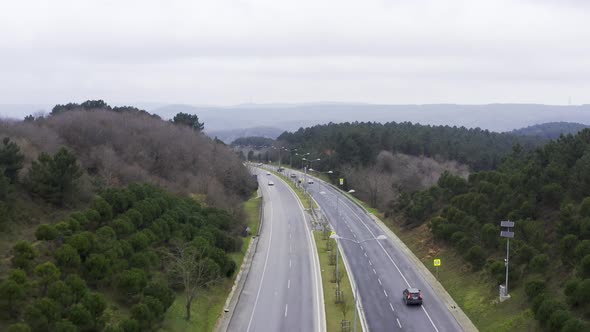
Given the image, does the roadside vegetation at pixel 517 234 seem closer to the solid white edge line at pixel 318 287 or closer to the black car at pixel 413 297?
the black car at pixel 413 297

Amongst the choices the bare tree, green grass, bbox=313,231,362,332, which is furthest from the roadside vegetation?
the bare tree

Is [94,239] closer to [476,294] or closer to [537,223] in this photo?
[476,294]

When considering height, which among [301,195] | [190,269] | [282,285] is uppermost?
[190,269]

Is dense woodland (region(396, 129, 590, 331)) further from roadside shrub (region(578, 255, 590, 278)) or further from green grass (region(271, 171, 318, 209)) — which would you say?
green grass (region(271, 171, 318, 209))

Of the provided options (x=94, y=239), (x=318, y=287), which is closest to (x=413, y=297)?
(x=318, y=287)

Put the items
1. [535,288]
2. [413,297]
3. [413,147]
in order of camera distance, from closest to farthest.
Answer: [535,288], [413,297], [413,147]
